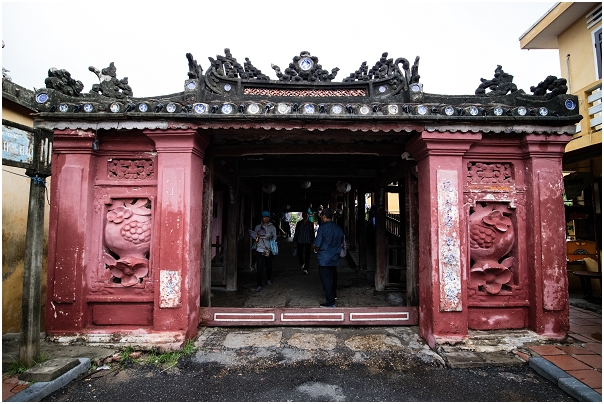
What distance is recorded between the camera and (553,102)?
4.95 metres

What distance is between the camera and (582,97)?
7473 mm

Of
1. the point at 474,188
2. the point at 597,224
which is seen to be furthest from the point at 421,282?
the point at 597,224

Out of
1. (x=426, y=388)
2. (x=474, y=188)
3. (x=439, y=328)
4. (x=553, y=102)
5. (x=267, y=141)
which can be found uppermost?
(x=553, y=102)

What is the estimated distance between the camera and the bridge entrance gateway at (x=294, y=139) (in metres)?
4.79

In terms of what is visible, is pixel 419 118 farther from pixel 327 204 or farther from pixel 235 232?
pixel 327 204

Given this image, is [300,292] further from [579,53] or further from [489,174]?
[579,53]

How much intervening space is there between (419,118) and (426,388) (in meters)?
3.57

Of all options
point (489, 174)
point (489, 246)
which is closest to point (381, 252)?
point (489, 246)

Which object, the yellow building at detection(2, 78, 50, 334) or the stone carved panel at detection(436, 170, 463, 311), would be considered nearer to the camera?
the stone carved panel at detection(436, 170, 463, 311)

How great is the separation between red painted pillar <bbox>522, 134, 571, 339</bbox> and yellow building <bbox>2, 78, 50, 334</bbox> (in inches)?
321

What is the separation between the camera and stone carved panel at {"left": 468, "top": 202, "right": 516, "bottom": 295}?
16.8 feet

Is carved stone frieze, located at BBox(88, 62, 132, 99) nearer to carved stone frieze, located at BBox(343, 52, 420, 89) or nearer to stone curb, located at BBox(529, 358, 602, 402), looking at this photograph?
carved stone frieze, located at BBox(343, 52, 420, 89)

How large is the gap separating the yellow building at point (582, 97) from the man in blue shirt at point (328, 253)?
5.48 meters

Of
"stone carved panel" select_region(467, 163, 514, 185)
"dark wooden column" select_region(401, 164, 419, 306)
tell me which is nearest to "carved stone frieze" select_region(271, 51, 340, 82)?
"dark wooden column" select_region(401, 164, 419, 306)
